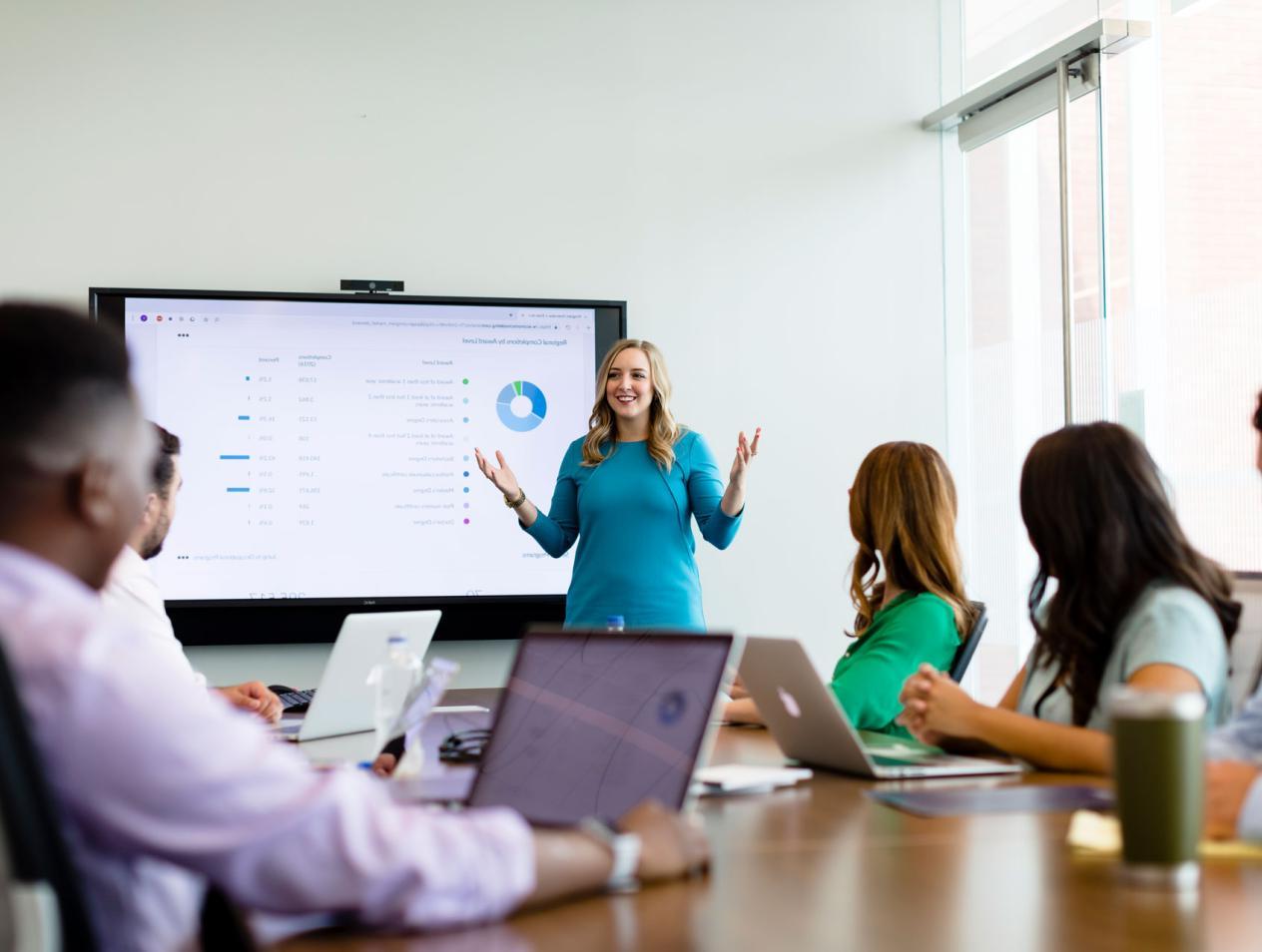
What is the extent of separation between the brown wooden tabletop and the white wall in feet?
11.2

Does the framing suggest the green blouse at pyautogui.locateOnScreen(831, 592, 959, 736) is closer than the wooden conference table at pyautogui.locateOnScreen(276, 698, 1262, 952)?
No

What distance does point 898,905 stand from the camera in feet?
3.54

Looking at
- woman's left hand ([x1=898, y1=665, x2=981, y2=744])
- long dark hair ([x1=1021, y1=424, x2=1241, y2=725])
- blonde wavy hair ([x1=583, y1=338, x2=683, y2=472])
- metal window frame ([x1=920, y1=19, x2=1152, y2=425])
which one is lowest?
woman's left hand ([x1=898, y1=665, x2=981, y2=744])

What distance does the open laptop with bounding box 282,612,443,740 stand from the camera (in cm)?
235

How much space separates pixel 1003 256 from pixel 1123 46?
35.0 inches

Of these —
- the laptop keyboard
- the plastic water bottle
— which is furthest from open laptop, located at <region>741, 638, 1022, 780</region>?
the laptop keyboard

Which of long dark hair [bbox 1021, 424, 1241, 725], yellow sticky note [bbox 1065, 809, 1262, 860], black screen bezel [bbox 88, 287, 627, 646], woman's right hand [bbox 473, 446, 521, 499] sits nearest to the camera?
yellow sticky note [bbox 1065, 809, 1262, 860]

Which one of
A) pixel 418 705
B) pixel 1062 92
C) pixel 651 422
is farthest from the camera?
pixel 1062 92

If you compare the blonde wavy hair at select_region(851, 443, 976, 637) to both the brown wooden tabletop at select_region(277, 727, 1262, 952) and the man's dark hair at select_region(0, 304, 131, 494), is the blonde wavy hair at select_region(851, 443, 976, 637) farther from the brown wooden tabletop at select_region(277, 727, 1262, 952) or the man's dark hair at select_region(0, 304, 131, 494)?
the man's dark hair at select_region(0, 304, 131, 494)

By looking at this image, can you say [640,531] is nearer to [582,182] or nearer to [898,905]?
[582,182]

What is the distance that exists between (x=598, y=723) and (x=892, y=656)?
3.46 ft

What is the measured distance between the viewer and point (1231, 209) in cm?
360

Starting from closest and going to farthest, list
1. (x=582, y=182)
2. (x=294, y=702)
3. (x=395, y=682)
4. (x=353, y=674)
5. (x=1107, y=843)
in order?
1. (x=1107, y=843)
2. (x=395, y=682)
3. (x=353, y=674)
4. (x=294, y=702)
5. (x=582, y=182)

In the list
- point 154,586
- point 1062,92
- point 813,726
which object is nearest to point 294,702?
point 154,586
